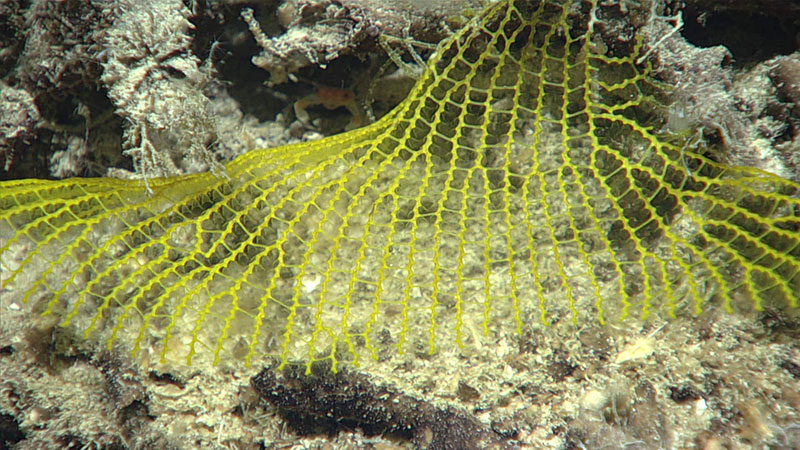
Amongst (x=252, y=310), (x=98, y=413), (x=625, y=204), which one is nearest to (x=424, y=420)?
(x=252, y=310)

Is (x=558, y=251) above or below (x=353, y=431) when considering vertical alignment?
above

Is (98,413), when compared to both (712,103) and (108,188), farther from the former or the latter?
(712,103)

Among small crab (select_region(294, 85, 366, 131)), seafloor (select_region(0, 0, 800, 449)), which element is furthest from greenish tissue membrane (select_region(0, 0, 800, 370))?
small crab (select_region(294, 85, 366, 131))

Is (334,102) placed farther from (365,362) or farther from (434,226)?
(365,362)

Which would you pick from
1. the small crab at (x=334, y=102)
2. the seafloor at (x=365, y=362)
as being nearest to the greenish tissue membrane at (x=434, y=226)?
the seafloor at (x=365, y=362)

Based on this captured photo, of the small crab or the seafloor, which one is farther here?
the small crab

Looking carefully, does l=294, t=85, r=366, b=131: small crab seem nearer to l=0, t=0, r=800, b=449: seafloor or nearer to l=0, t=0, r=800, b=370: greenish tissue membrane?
l=0, t=0, r=800, b=449: seafloor
